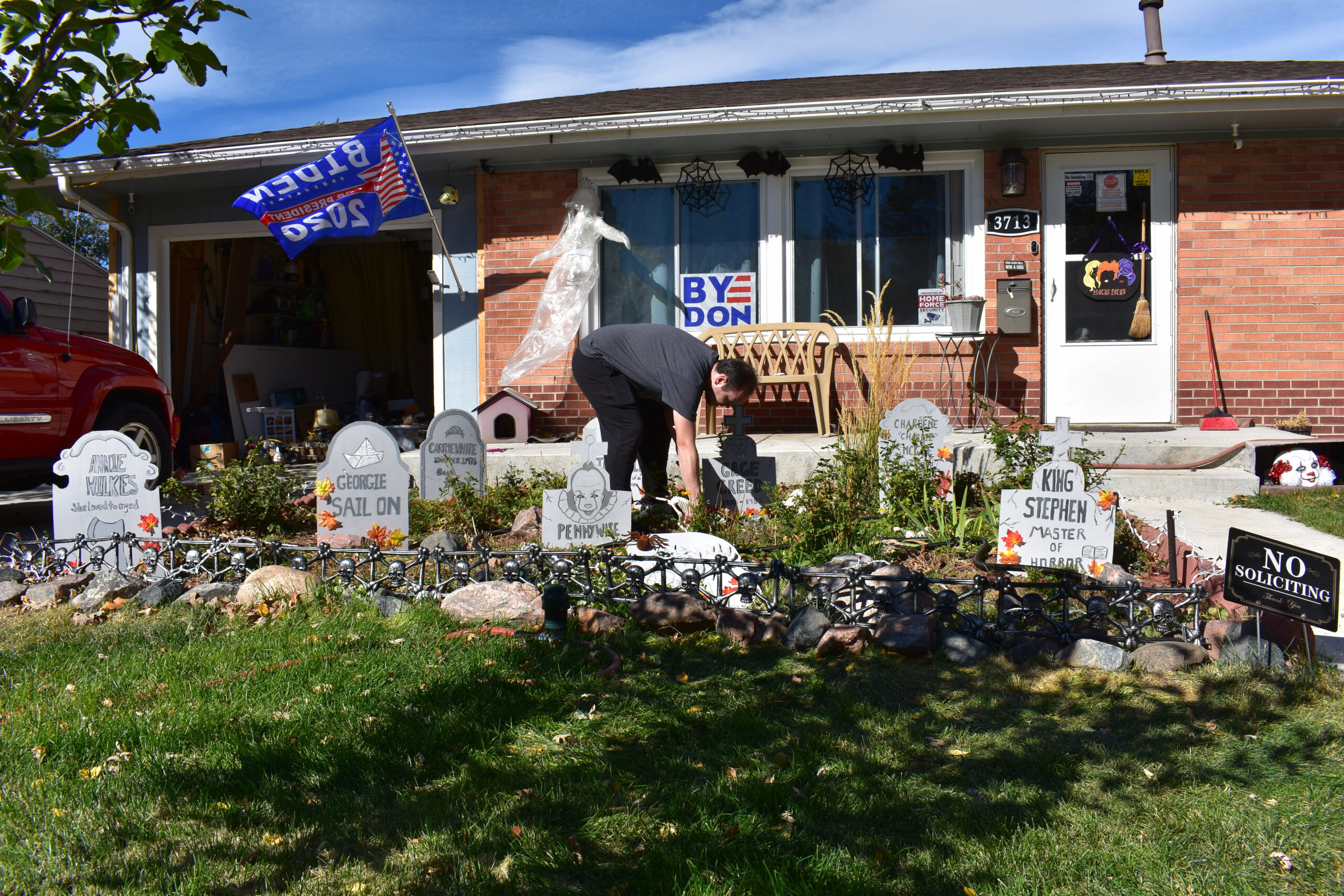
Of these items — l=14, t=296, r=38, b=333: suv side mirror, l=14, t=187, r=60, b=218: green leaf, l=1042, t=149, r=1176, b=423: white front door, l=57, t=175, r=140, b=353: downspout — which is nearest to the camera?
l=14, t=187, r=60, b=218: green leaf

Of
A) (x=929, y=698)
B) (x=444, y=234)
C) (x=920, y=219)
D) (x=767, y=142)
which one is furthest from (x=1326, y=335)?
(x=444, y=234)

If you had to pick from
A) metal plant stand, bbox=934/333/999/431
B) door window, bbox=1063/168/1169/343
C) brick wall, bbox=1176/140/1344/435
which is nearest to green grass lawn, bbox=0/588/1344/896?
metal plant stand, bbox=934/333/999/431

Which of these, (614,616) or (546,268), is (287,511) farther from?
(546,268)

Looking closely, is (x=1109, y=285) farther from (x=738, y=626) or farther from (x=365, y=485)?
(x=365, y=485)

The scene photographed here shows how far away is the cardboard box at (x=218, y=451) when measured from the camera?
927 cm

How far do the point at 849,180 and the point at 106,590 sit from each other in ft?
22.2

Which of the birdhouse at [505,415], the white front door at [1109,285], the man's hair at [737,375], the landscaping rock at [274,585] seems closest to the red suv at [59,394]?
the landscaping rock at [274,585]

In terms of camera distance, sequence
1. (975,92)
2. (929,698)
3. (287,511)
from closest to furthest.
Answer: (929,698)
(287,511)
(975,92)

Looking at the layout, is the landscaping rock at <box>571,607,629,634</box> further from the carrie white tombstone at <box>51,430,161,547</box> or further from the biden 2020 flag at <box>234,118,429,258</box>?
the biden 2020 flag at <box>234,118,429,258</box>

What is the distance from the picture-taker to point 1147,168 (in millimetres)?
8242

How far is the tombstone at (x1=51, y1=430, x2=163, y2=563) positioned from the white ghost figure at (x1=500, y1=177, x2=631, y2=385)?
402 centimetres

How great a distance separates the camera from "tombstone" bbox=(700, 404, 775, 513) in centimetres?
535

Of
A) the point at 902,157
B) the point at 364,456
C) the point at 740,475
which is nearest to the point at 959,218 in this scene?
the point at 902,157

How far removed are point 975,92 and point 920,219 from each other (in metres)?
1.25
